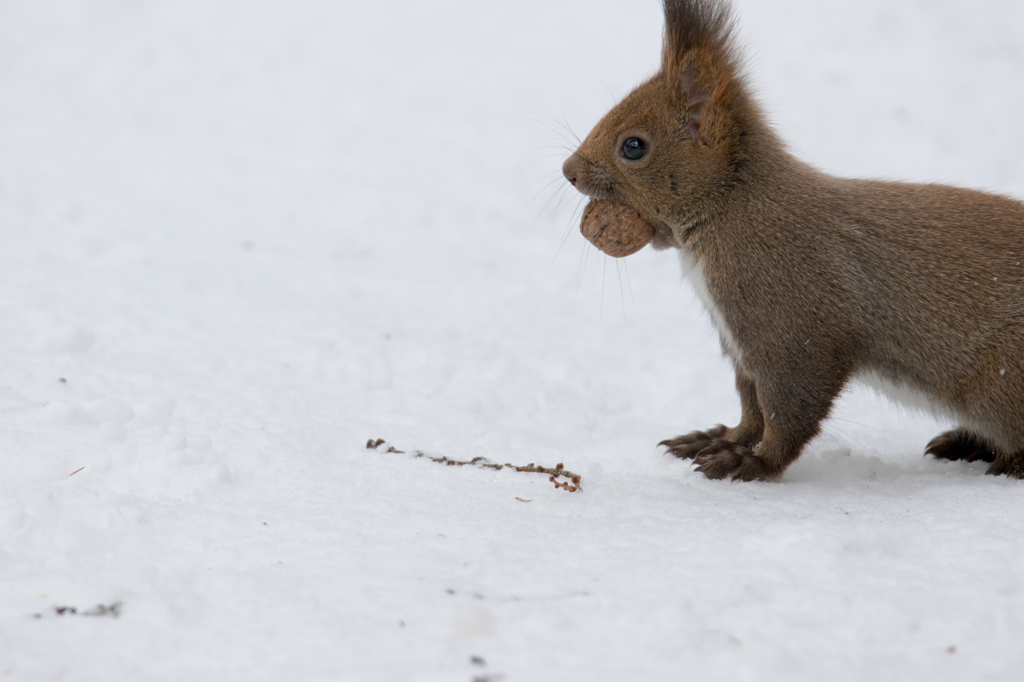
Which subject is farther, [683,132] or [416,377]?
[416,377]

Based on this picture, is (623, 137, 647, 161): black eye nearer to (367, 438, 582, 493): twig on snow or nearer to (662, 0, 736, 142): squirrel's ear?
(662, 0, 736, 142): squirrel's ear

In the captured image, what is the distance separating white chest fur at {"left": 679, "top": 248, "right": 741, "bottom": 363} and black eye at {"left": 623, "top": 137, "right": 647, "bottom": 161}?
389 millimetres

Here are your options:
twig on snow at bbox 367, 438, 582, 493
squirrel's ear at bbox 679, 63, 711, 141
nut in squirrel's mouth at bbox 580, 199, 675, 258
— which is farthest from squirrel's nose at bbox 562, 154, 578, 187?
twig on snow at bbox 367, 438, 582, 493

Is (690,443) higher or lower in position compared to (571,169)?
lower

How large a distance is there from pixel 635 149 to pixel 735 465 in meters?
1.24

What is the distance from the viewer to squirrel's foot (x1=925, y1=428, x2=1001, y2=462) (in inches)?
138

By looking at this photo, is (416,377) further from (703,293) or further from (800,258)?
(800,258)

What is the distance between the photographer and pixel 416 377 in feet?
14.3

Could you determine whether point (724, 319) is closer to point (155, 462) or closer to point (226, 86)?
point (155, 462)

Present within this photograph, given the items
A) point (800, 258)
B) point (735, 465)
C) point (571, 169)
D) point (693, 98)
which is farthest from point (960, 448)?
point (571, 169)

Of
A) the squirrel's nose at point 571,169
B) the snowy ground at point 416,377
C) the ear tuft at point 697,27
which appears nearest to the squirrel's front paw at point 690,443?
the snowy ground at point 416,377

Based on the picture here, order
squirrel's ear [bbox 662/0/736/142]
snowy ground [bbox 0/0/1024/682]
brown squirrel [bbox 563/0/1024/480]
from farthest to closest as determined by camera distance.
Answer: squirrel's ear [bbox 662/0/736/142] < brown squirrel [bbox 563/0/1024/480] < snowy ground [bbox 0/0/1024/682]

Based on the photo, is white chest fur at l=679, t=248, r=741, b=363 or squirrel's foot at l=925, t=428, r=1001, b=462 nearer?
white chest fur at l=679, t=248, r=741, b=363

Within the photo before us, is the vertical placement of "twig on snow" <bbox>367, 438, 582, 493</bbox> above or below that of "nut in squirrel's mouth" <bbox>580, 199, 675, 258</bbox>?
below
